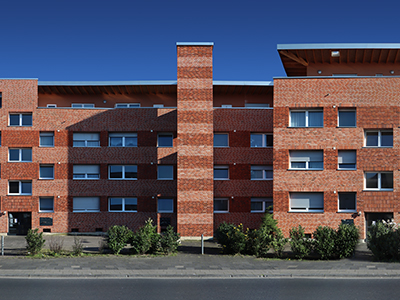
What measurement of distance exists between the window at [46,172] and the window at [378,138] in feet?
69.5

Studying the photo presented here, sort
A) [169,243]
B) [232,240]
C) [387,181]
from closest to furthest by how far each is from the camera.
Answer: [169,243] → [232,240] → [387,181]

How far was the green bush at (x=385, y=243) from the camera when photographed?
57.4 feet

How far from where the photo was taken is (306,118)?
26688 mm

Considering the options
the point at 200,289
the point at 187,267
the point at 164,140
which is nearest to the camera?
the point at 200,289

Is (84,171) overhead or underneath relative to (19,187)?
overhead

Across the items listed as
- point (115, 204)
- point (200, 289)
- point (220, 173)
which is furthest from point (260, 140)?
point (200, 289)

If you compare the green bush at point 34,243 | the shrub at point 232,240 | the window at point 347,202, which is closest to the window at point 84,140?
the green bush at point 34,243

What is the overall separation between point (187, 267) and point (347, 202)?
1367 centimetres

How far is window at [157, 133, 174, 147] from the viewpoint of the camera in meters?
31.5

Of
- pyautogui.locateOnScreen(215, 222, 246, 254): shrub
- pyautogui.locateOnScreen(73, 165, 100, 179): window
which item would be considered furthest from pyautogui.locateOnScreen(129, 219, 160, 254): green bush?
pyautogui.locateOnScreen(73, 165, 100, 179): window

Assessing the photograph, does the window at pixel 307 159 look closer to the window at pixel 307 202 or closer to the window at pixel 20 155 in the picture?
the window at pixel 307 202

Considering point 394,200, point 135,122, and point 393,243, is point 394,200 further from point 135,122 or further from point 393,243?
point 135,122

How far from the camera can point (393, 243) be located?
689 inches

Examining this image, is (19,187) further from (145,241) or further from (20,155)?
(145,241)
